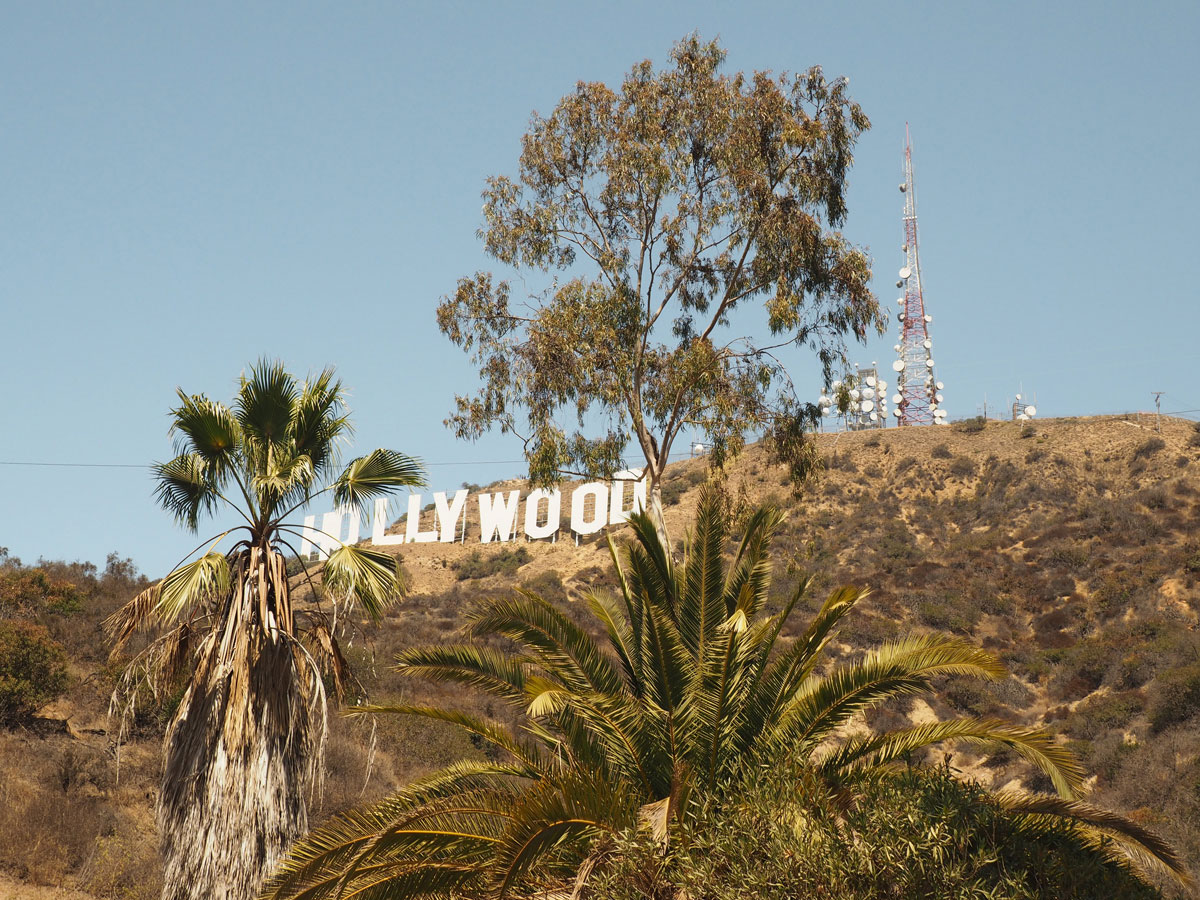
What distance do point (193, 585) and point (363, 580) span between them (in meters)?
1.84

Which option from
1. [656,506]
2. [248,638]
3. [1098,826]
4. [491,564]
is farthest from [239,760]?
[491,564]

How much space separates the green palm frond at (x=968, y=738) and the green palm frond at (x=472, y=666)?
341cm

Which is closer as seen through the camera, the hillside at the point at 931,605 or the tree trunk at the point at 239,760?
the tree trunk at the point at 239,760

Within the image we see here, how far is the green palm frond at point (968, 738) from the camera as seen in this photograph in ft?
34.4

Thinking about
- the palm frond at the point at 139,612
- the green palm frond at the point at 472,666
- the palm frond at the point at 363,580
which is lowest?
the green palm frond at the point at 472,666

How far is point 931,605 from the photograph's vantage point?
135 feet

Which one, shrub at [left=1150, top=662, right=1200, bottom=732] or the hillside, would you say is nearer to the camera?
the hillside

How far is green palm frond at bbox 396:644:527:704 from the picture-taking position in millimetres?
12148

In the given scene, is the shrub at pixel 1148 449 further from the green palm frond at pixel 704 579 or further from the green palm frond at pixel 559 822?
the green palm frond at pixel 559 822

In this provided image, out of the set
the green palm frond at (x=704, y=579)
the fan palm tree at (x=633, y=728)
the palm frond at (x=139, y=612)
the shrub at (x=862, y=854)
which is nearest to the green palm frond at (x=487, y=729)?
the fan palm tree at (x=633, y=728)

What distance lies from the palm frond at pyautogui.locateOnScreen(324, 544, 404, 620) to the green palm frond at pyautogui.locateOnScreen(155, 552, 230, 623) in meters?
1.17

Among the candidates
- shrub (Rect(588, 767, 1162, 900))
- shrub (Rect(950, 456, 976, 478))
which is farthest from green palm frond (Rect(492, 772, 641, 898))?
shrub (Rect(950, 456, 976, 478))

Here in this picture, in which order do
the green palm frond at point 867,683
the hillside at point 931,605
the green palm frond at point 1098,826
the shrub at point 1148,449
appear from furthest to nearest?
the shrub at point 1148,449, the hillside at point 931,605, the green palm frond at point 867,683, the green palm frond at point 1098,826

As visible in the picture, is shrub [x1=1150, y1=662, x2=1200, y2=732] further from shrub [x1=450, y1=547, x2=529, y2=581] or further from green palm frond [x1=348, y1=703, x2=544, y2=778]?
shrub [x1=450, y1=547, x2=529, y2=581]
